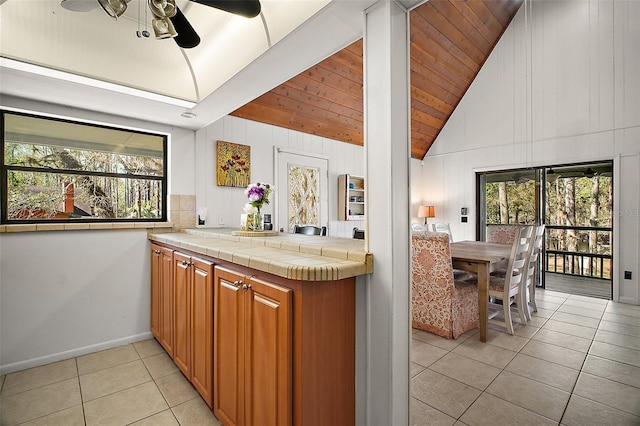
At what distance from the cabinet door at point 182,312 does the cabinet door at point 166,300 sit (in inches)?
4.2

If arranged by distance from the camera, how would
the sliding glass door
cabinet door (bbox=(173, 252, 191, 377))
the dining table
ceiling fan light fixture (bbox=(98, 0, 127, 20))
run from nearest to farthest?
ceiling fan light fixture (bbox=(98, 0, 127, 20))
cabinet door (bbox=(173, 252, 191, 377))
the dining table
the sliding glass door

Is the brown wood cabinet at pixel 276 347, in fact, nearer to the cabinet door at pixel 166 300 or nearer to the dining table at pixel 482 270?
the cabinet door at pixel 166 300

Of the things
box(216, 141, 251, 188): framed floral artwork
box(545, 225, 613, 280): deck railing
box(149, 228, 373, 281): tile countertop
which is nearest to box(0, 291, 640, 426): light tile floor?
box(149, 228, 373, 281): tile countertop

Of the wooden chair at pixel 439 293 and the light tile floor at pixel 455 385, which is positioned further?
the wooden chair at pixel 439 293

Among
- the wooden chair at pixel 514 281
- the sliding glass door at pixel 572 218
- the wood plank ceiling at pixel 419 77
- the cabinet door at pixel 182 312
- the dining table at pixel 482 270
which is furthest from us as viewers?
the sliding glass door at pixel 572 218

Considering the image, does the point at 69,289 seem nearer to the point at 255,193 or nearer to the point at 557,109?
the point at 255,193

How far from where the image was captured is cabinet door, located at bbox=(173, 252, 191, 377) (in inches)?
79.1

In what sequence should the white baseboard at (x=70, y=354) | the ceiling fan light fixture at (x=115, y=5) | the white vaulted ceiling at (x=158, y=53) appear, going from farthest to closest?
the white baseboard at (x=70, y=354) < the white vaulted ceiling at (x=158, y=53) < the ceiling fan light fixture at (x=115, y=5)

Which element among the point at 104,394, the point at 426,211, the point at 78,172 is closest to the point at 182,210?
the point at 78,172

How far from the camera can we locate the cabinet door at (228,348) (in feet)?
4.83

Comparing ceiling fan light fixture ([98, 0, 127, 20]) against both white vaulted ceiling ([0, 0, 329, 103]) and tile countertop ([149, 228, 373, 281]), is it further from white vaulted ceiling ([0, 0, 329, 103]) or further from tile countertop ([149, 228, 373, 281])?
tile countertop ([149, 228, 373, 281])

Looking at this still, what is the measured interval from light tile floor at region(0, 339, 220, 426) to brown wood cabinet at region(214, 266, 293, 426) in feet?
1.31

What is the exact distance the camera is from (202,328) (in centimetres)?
182

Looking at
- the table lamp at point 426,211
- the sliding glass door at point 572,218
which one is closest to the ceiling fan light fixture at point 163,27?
the sliding glass door at point 572,218
